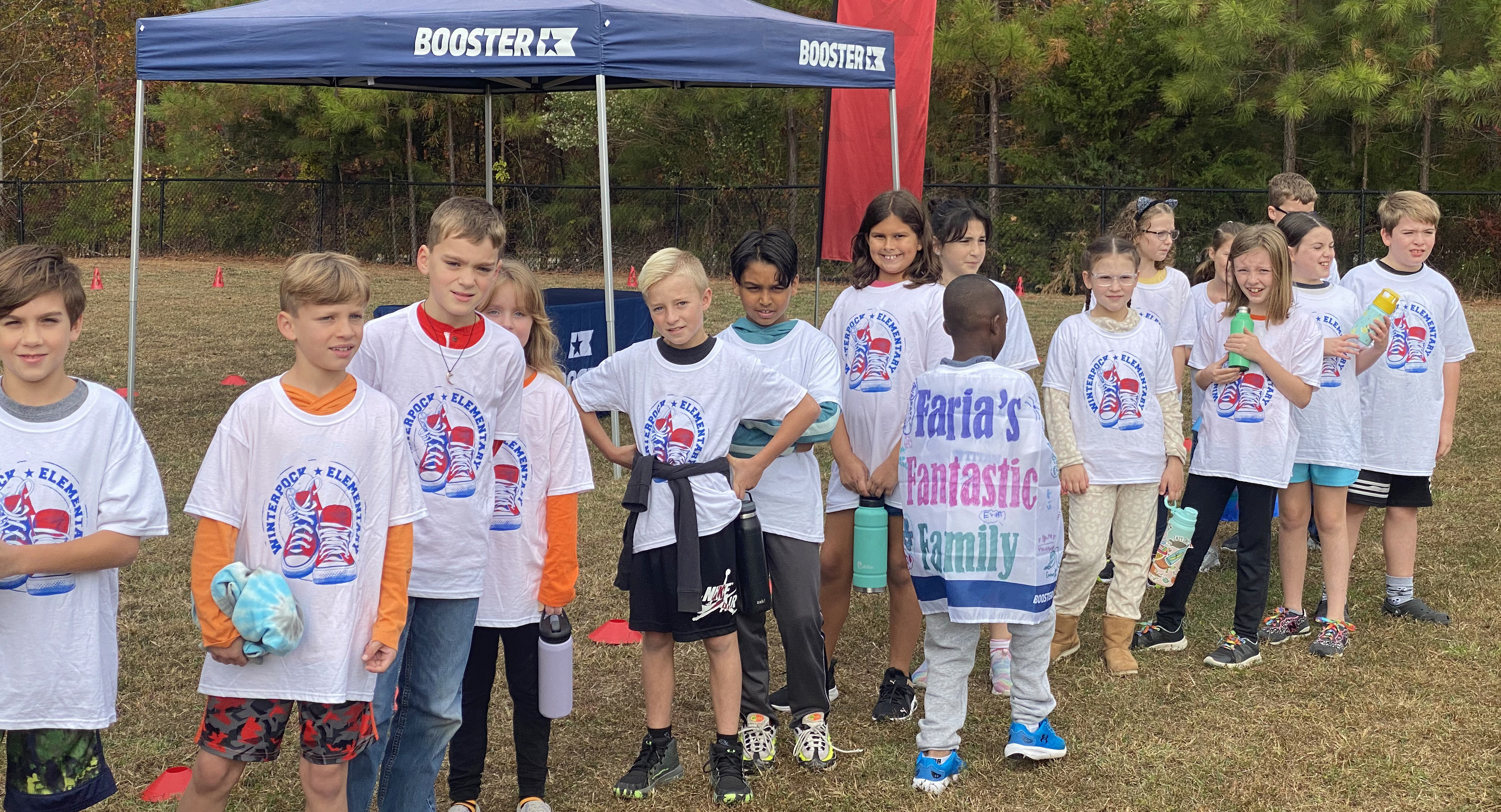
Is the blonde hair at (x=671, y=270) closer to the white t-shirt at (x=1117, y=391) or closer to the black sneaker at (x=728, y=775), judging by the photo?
the black sneaker at (x=728, y=775)

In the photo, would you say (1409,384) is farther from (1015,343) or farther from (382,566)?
(382,566)

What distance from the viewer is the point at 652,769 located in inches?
155

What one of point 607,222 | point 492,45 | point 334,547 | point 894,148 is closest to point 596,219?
point 894,148

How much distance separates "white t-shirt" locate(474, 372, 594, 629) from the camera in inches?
139

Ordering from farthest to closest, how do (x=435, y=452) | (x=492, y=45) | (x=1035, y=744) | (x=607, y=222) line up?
(x=607, y=222)
(x=492, y=45)
(x=1035, y=744)
(x=435, y=452)

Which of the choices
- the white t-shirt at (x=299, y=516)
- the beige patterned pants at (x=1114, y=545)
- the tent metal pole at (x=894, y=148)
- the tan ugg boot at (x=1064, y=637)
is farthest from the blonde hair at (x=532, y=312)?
the tent metal pole at (x=894, y=148)

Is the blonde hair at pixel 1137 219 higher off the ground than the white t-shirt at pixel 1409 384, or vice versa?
the blonde hair at pixel 1137 219

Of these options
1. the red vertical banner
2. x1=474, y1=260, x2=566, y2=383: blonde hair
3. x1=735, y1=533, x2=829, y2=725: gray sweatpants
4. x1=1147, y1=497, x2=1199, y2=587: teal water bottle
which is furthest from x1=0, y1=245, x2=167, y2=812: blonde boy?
the red vertical banner

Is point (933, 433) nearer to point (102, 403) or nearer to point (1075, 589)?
point (1075, 589)

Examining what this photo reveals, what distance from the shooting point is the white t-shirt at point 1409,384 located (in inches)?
213

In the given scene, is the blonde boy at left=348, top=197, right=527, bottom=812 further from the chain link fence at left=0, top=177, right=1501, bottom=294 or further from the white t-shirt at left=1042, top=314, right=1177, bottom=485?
the chain link fence at left=0, top=177, right=1501, bottom=294

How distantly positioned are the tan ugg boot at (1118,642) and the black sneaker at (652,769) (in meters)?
1.78

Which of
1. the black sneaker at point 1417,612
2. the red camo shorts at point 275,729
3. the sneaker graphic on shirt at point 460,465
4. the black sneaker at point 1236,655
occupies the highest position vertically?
the sneaker graphic on shirt at point 460,465

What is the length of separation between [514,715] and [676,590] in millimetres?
595
